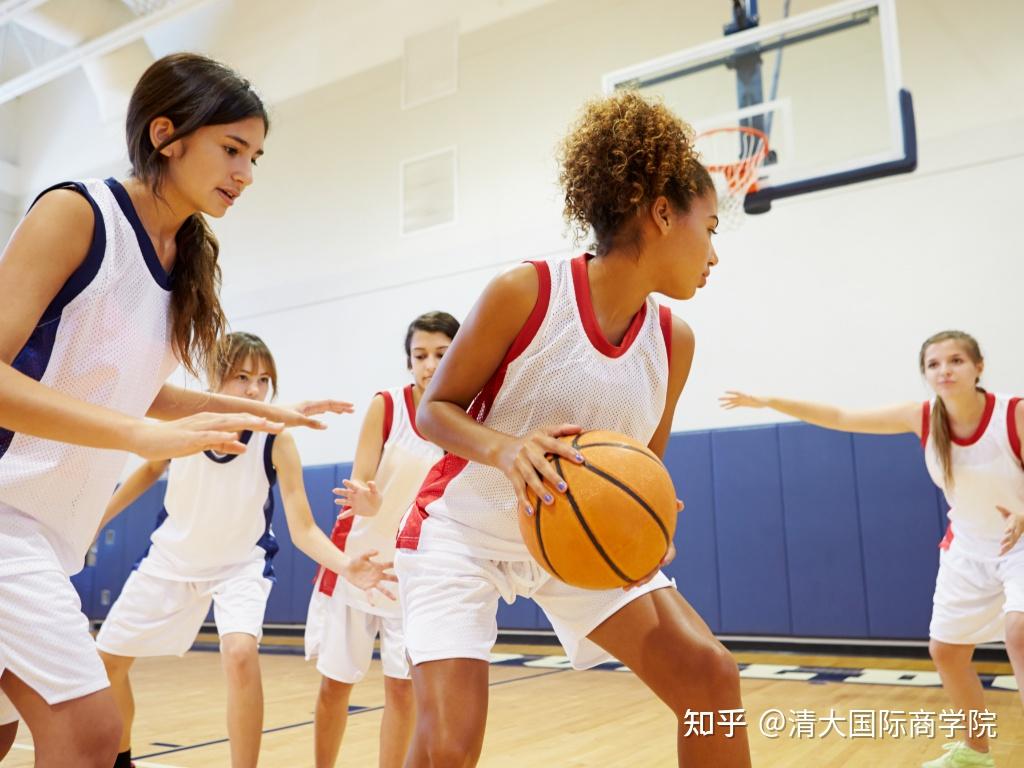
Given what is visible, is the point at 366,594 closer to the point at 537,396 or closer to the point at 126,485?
the point at 126,485

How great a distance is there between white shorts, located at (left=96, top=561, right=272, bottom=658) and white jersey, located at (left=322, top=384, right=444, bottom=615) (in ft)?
0.93

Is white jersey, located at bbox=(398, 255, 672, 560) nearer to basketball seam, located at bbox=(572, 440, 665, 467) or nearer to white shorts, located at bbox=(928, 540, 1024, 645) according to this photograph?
basketball seam, located at bbox=(572, 440, 665, 467)

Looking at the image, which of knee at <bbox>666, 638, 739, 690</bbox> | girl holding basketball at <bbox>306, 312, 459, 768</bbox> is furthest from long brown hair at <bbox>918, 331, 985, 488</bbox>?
knee at <bbox>666, 638, 739, 690</bbox>

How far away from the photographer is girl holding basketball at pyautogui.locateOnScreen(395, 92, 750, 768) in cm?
158

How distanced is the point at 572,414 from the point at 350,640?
1656 millimetres

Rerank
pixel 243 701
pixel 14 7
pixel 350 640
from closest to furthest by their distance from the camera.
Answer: pixel 243 701 → pixel 350 640 → pixel 14 7

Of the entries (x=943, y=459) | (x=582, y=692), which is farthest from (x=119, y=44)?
(x=943, y=459)

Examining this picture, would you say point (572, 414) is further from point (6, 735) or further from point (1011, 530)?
point (1011, 530)

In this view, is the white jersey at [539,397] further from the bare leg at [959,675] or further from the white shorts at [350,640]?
the bare leg at [959,675]

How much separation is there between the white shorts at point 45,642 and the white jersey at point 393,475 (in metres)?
1.71

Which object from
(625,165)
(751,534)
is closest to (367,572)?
(625,165)

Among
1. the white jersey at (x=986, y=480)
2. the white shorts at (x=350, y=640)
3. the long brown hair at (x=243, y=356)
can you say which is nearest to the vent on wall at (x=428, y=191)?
the long brown hair at (x=243, y=356)

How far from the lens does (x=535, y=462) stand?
1.47 metres

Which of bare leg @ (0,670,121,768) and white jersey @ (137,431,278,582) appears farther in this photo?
white jersey @ (137,431,278,582)
